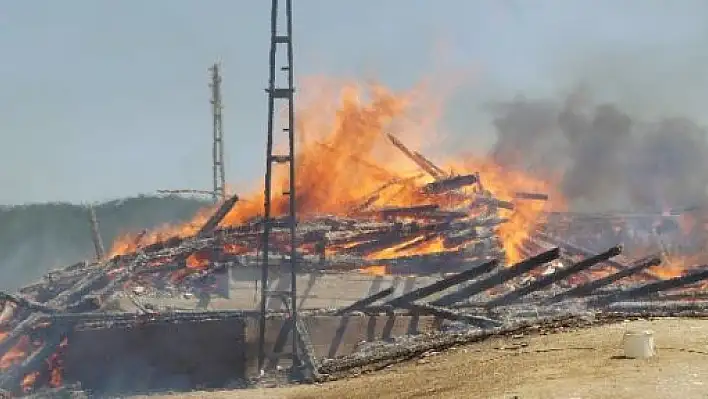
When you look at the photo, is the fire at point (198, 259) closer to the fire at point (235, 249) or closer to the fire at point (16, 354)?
the fire at point (235, 249)

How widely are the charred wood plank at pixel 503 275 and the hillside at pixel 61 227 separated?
32.3 meters

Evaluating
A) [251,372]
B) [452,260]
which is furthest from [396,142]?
[251,372]

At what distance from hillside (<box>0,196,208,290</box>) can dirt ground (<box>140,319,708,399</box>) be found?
38583mm

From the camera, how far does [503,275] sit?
61.1 feet

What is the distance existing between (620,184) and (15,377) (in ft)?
118

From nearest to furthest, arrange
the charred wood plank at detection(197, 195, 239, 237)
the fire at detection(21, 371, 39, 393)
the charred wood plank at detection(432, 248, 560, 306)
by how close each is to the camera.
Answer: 1. the charred wood plank at detection(432, 248, 560, 306)
2. the fire at detection(21, 371, 39, 393)
3. the charred wood plank at detection(197, 195, 239, 237)

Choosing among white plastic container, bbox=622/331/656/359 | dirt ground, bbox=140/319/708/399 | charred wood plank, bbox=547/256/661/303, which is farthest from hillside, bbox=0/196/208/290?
white plastic container, bbox=622/331/656/359

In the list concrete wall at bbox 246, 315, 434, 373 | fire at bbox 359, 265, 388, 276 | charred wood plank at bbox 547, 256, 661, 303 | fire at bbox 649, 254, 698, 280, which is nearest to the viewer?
charred wood plank at bbox 547, 256, 661, 303

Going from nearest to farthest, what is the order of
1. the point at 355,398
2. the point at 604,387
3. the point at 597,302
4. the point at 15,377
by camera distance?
the point at 604,387
the point at 355,398
the point at 597,302
the point at 15,377

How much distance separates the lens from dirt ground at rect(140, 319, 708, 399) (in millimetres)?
8070

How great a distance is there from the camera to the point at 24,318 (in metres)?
22.5

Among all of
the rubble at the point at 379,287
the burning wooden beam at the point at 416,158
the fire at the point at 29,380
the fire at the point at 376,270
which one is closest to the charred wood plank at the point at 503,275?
the rubble at the point at 379,287

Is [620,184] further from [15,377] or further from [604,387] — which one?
[604,387]

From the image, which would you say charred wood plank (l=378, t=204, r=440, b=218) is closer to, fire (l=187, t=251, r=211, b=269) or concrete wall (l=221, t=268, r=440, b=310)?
concrete wall (l=221, t=268, r=440, b=310)
